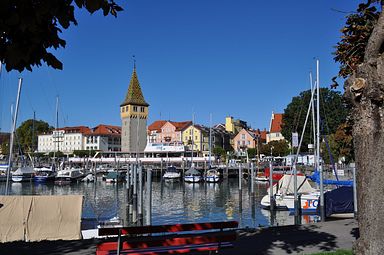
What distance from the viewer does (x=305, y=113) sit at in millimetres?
80750

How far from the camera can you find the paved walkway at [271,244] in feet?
32.0

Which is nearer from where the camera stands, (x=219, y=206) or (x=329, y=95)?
(x=219, y=206)

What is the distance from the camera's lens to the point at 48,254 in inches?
380

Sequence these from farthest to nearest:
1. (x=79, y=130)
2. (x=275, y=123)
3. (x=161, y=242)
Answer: (x=79, y=130)
(x=275, y=123)
(x=161, y=242)

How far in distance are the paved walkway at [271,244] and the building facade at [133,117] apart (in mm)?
107618

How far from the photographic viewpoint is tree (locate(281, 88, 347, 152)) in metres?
78.7

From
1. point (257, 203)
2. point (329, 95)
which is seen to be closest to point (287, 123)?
point (329, 95)

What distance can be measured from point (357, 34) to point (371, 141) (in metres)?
3.86

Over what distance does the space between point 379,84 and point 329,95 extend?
270 feet

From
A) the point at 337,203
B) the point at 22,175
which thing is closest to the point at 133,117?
the point at 22,175

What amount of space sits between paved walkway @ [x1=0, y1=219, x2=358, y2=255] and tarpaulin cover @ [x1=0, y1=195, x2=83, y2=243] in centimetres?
338

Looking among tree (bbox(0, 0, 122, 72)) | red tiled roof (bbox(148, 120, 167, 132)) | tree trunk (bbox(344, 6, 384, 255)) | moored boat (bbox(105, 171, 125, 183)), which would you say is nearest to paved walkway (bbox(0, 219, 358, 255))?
tree trunk (bbox(344, 6, 384, 255))

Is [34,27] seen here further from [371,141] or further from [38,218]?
[38,218]

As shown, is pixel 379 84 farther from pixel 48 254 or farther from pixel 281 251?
pixel 48 254
